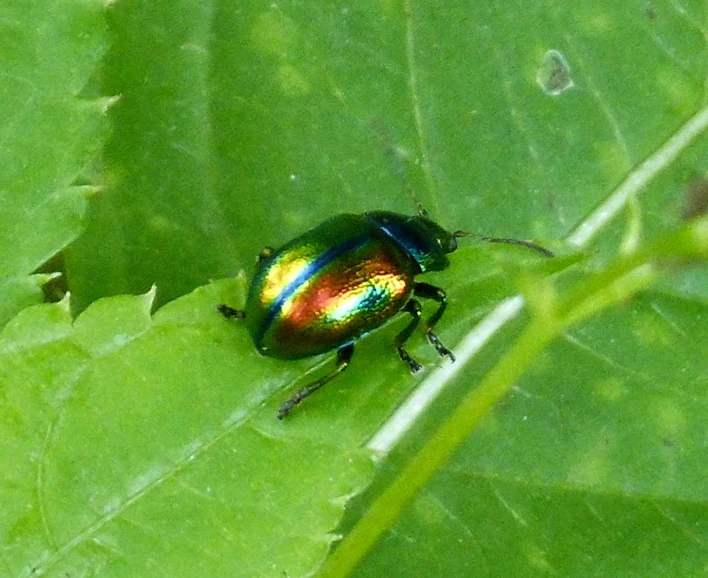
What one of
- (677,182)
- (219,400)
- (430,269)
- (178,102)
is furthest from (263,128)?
(677,182)

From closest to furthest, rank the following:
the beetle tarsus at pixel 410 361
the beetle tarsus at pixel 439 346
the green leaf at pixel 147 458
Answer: the green leaf at pixel 147 458 < the beetle tarsus at pixel 410 361 < the beetle tarsus at pixel 439 346

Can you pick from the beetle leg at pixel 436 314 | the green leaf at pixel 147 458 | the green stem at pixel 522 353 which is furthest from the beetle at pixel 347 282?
the green stem at pixel 522 353

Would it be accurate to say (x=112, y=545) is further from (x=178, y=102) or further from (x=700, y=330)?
(x=700, y=330)

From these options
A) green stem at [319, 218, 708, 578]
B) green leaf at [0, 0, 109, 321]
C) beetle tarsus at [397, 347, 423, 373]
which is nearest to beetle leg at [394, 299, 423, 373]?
beetle tarsus at [397, 347, 423, 373]

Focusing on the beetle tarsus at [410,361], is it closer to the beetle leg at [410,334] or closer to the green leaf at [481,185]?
the beetle leg at [410,334]

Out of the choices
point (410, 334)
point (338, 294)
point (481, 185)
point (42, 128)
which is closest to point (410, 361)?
point (410, 334)

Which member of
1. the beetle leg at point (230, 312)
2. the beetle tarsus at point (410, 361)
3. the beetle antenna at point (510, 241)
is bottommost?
the beetle tarsus at point (410, 361)

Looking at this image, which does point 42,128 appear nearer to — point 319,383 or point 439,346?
point 319,383
